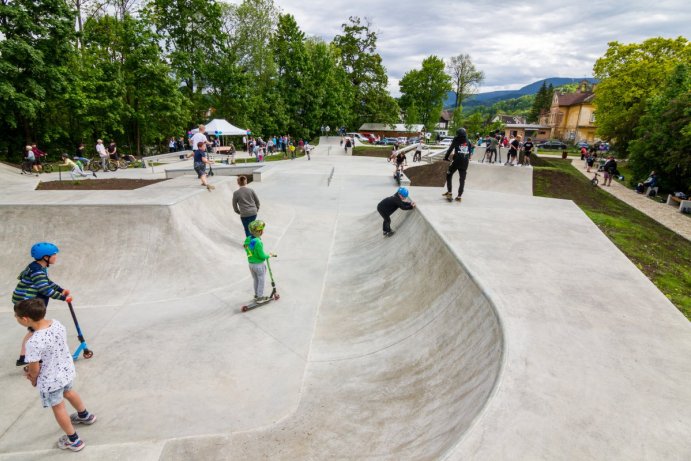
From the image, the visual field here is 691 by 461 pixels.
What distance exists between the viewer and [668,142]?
66.9 feet

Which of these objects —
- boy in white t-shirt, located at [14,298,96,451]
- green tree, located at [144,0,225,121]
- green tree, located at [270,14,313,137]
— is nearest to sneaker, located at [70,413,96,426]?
boy in white t-shirt, located at [14,298,96,451]

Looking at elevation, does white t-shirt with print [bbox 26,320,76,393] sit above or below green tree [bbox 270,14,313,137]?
below

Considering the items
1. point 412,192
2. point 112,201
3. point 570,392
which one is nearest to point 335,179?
point 412,192

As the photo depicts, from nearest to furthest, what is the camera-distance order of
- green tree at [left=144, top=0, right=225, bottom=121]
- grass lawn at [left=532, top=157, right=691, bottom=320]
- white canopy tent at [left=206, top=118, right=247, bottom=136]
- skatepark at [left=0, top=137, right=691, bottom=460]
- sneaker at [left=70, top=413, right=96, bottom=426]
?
skatepark at [left=0, top=137, right=691, bottom=460] → sneaker at [left=70, top=413, right=96, bottom=426] → grass lawn at [left=532, top=157, right=691, bottom=320] → white canopy tent at [left=206, top=118, right=247, bottom=136] → green tree at [left=144, top=0, right=225, bottom=121]

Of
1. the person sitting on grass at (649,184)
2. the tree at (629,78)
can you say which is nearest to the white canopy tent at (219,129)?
the person sitting on grass at (649,184)

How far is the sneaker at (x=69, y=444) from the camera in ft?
11.2

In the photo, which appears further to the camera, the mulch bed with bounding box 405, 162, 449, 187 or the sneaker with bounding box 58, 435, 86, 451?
the mulch bed with bounding box 405, 162, 449, 187

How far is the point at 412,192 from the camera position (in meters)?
11.4

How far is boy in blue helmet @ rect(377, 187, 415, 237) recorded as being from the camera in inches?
344

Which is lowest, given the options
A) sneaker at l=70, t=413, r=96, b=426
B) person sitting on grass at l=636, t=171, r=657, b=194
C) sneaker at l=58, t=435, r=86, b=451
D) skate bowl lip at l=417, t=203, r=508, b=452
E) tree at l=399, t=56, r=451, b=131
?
sneaker at l=70, t=413, r=96, b=426

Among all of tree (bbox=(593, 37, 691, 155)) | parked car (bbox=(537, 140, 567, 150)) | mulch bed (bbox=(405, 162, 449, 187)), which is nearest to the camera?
mulch bed (bbox=(405, 162, 449, 187))

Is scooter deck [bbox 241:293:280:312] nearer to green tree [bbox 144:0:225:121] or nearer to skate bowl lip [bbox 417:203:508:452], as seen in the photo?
skate bowl lip [bbox 417:203:508:452]

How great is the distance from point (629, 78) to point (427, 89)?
41393mm

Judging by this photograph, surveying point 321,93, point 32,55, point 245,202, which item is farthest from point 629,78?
point 32,55
